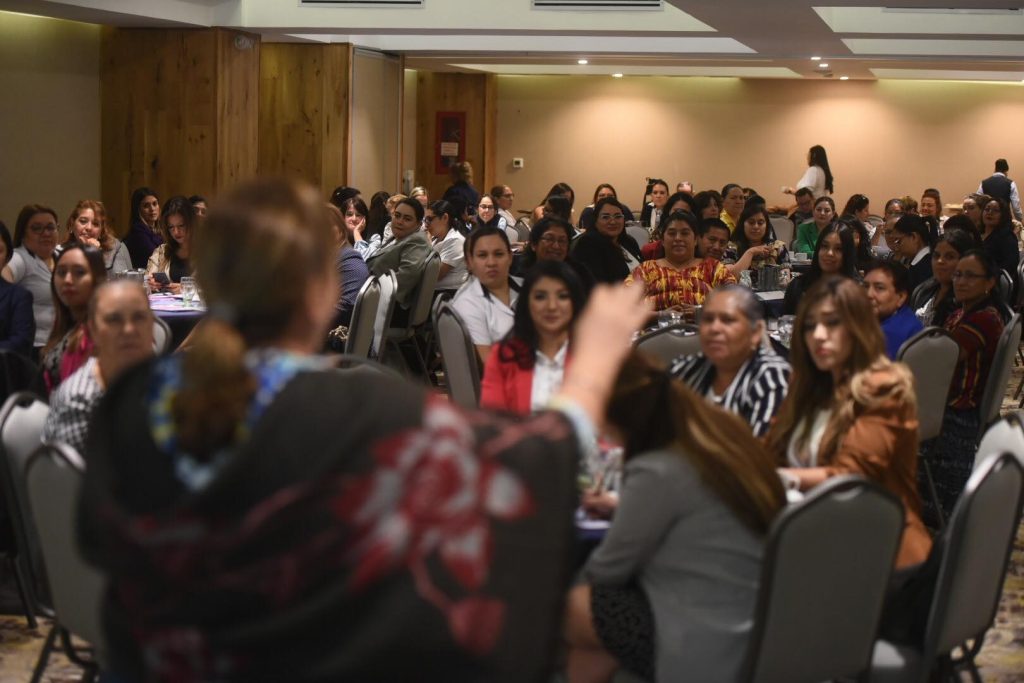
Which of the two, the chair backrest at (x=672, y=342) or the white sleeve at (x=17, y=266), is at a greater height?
the white sleeve at (x=17, y=266)

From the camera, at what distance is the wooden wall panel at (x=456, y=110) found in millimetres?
18172

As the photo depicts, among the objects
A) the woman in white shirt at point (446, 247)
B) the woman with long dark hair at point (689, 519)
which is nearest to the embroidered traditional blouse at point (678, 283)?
the woman in white shirt at point (446, 247)

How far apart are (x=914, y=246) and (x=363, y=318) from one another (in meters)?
3.90

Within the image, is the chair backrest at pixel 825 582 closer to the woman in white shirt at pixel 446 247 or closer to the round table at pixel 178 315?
the round table at pixel 178 315

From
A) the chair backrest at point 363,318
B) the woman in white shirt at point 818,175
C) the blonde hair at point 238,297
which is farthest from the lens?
the woman in white shirt at point 818,175

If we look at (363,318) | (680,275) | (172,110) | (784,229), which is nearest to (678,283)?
(680,275)

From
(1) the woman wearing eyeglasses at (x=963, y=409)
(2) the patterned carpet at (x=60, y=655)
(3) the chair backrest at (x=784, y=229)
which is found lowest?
(2) the patterned carpet at (x=60, y=655)

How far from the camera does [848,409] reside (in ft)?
11.0

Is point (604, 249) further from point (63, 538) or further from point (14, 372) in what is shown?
point (63, 538)

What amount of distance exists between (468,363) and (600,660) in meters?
2.43

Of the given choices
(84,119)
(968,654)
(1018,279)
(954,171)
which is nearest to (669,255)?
(1018,279)

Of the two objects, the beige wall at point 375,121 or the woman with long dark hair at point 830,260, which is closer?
the woman with long dark hair at point 830,260

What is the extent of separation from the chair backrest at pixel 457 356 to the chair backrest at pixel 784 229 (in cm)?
773

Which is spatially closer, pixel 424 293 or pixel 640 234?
pixel 424 293
